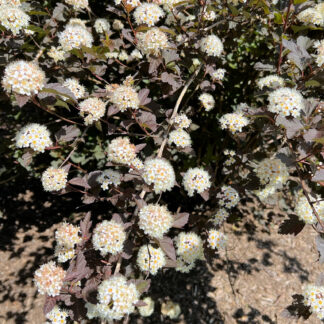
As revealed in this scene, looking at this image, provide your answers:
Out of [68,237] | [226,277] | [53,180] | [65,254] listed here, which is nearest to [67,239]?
[68,237]

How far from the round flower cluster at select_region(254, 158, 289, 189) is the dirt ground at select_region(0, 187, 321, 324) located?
123 cm

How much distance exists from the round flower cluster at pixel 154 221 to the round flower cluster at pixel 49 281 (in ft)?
1.69

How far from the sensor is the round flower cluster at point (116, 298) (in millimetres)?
1410

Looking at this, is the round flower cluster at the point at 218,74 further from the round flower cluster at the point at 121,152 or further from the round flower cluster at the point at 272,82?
the round flower cluster at the point at 121,152

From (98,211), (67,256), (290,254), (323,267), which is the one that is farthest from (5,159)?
(323,267)

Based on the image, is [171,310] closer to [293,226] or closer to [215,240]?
[215,240]

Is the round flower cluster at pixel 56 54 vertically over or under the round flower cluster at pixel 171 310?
over

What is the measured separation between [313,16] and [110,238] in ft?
6.74

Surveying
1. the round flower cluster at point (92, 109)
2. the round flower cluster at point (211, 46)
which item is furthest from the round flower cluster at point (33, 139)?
the round flower cluster at point (211, 46)

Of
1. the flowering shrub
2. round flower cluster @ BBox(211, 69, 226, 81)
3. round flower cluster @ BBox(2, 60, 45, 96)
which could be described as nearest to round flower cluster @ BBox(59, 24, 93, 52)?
the flowering shrub

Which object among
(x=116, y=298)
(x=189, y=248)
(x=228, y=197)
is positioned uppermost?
(x=116, y=298)

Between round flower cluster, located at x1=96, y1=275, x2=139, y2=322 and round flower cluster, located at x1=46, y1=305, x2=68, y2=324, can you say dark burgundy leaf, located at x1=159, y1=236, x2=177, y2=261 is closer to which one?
round flower cluster, located at x1=96, y1=275, x2=139, y2=322

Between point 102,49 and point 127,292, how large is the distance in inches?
57.9

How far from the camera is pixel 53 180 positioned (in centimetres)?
188
